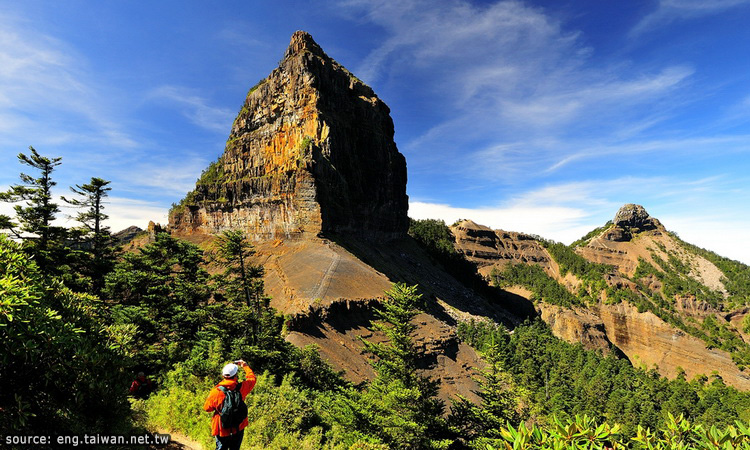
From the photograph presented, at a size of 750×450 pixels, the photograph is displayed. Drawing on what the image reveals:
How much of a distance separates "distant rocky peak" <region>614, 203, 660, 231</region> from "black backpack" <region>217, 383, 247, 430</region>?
182016mm

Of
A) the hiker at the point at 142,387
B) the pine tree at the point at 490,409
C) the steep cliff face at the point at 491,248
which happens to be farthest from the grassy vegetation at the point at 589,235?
the hiker at the point at 142,387

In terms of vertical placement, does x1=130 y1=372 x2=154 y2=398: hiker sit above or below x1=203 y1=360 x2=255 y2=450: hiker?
below

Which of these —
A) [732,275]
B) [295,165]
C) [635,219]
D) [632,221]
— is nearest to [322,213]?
[295,165]

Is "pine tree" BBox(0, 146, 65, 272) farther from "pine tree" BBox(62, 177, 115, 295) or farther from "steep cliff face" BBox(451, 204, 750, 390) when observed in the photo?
"steep cliff face" BBox(451, 204, 750, 390)

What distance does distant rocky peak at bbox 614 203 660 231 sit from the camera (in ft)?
484

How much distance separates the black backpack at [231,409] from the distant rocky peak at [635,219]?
182 meters

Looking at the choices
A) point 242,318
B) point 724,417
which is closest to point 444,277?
point 724,417

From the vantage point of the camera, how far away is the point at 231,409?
21.0ft

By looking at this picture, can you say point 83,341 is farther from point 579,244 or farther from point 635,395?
point 579,244

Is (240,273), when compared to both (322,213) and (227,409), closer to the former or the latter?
(227,409)

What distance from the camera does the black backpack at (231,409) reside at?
6.36m

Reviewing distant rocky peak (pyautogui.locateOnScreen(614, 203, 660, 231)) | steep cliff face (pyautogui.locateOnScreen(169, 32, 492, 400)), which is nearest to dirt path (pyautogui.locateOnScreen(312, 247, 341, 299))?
steep cliff face (pyautogui.locateOnScreen(169, 32, 492, 400))

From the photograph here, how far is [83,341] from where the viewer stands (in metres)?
7.70

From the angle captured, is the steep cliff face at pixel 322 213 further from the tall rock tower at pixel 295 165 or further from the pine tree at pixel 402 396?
the pine tree at pixel 402 396
